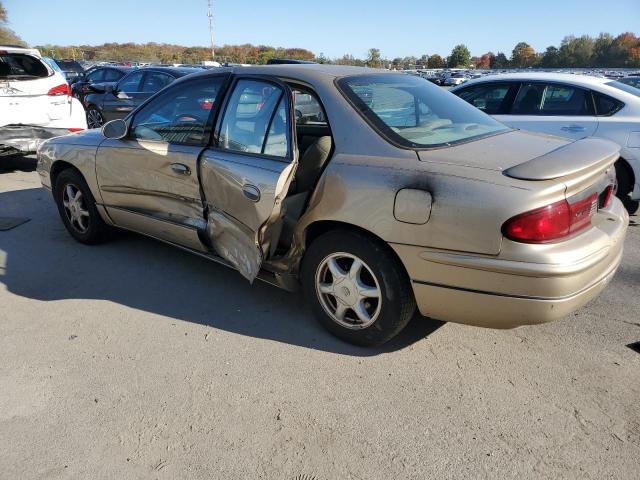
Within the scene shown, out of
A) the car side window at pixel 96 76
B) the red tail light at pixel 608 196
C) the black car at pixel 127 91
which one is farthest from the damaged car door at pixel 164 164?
the car side window at pixel 96 76

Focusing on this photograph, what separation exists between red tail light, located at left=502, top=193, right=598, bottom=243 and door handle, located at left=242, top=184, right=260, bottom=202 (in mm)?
1460

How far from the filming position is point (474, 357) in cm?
286

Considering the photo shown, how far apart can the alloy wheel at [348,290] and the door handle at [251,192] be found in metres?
0.58

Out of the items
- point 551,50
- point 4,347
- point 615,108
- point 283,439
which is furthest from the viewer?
point 551,50

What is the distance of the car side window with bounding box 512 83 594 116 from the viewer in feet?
17.9

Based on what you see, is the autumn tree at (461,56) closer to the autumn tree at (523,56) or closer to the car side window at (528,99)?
the autumn tree at (523,56)

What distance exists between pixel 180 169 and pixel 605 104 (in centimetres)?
459

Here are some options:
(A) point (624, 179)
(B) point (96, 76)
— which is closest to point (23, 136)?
(A) point (624, 179)

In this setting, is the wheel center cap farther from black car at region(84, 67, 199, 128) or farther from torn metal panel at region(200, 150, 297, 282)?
black car at region(84, 67, 199, 128)

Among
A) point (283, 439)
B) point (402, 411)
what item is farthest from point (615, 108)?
point (283, 439)

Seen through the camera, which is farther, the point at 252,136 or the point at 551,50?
the point at 551,50

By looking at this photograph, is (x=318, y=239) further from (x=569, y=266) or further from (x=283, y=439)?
(x=569, y=266)

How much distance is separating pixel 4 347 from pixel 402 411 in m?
2.48

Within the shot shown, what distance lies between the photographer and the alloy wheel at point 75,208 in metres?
4.55
